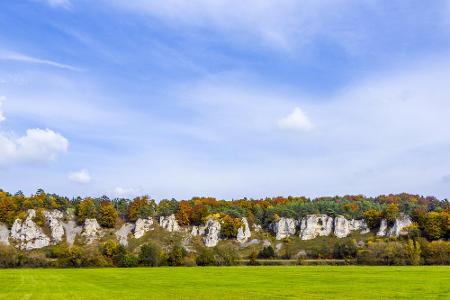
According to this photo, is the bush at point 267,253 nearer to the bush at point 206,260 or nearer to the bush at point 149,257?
the bush at point 206,260

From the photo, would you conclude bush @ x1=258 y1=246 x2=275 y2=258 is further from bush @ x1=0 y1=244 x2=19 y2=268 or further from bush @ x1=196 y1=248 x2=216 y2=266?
bush @ x1=0 y1=244 x2=19 y2=268

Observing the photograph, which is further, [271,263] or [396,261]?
[271,263]

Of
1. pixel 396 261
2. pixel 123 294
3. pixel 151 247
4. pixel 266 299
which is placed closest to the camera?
pixel 266 299

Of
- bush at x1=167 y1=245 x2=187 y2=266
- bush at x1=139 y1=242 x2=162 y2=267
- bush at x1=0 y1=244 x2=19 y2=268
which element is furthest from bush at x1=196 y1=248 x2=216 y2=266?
bush at x1=0 y1=244 x2=19 y2=268

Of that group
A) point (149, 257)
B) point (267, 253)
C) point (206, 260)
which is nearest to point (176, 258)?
point (149, 257)

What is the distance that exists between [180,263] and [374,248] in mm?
63455

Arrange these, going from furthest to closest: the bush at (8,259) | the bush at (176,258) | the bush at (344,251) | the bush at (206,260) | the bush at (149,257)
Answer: the bush at (344,251) → the bush at (206,260) → the bush at (176,258) → the bush at (149,257) → the bush at (8,259)

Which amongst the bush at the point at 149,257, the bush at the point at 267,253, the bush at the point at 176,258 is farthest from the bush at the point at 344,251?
the bush at the point at 149,257

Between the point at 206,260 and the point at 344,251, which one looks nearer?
the point at 206,260

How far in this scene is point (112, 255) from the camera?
555 feet

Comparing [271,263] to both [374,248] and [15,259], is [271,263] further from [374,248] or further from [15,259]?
A: [15,259]

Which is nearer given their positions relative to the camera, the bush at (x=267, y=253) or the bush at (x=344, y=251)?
the bush at (x=344, y=251)

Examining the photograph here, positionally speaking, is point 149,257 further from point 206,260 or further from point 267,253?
point 267,253

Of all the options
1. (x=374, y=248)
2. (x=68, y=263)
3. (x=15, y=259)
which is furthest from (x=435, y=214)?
(x=15, y=259)
